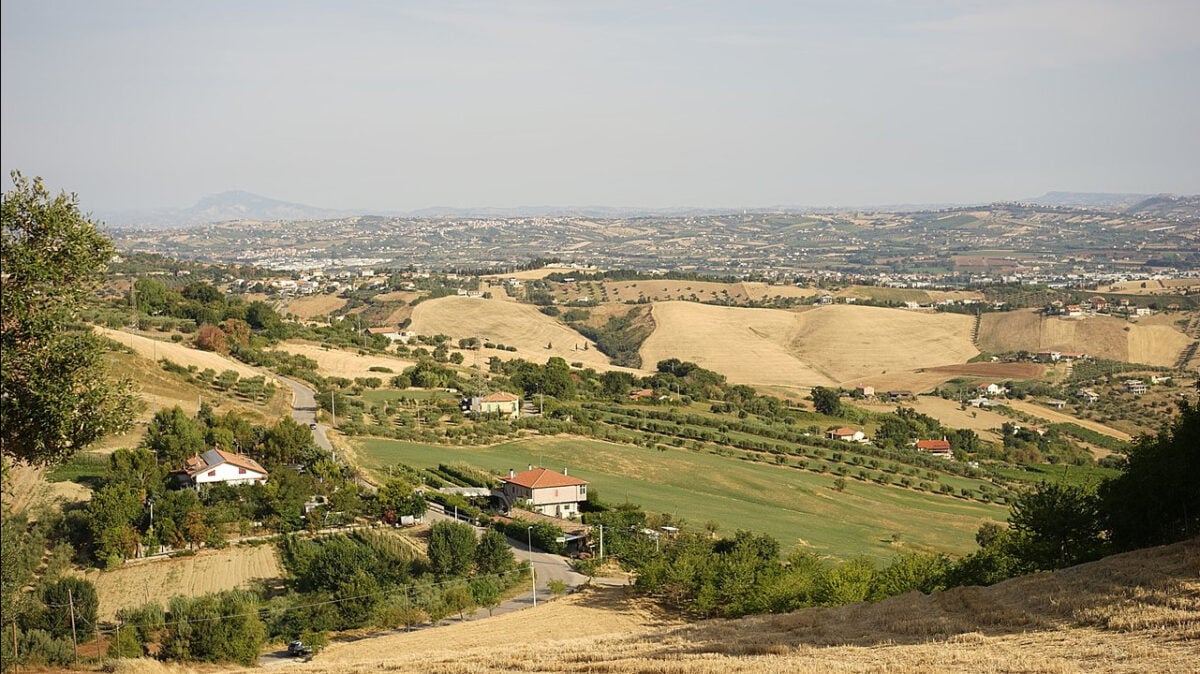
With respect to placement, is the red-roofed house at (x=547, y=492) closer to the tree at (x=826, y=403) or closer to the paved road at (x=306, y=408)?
the paved road at (x=306, y=408)

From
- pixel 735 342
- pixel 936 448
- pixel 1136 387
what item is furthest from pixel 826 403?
pixel 735 342

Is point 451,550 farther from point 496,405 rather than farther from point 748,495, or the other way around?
point 496,405

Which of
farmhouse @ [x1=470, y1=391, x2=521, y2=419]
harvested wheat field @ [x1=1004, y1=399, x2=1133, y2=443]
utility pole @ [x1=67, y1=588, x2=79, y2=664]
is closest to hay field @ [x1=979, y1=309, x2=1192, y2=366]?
harvested wheat field @ [x1=1004, y1=399, x2=1133, y2=443]

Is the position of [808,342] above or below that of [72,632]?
below

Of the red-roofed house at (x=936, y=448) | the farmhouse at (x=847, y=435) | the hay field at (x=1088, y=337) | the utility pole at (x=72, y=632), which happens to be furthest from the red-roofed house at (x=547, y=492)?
the hay field at (x=1088, y=337)

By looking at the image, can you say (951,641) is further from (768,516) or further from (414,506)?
(768,516)

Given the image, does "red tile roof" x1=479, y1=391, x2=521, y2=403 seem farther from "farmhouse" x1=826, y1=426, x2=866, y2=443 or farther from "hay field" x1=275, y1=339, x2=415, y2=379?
"farmhouse" x1=826, y1=426, x2=866, y2=443
